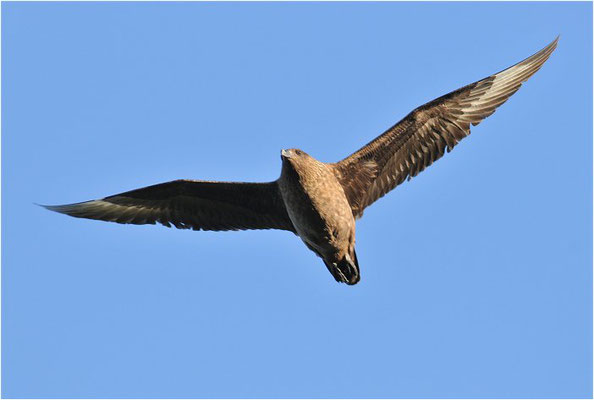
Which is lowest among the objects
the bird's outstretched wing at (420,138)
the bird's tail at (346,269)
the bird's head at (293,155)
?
the bird's tail at (346,269)

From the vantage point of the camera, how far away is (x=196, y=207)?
11695 mm

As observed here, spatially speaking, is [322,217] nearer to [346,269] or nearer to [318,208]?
[318,208]

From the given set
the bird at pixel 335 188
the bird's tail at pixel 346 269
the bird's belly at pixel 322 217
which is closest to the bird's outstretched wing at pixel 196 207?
the bird at pixel 335 188

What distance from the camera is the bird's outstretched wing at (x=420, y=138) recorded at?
11148 millimetres

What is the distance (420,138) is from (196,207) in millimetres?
2624

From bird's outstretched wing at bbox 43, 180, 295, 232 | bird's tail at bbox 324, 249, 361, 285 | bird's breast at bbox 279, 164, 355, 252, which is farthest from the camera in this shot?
bird's outstretched wing at bbox 43, 180, 295, 232

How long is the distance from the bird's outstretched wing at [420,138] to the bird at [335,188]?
0.04 feet

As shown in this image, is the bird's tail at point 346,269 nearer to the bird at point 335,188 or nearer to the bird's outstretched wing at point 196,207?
the bird at point 335,188

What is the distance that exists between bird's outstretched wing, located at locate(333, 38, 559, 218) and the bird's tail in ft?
1.69

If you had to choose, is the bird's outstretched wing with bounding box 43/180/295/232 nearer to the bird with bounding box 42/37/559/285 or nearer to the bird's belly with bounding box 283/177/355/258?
the bird with bounding box 42/37/559/285

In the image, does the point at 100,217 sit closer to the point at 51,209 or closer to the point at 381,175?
the point at 51,209

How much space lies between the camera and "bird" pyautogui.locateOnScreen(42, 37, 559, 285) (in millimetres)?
10602

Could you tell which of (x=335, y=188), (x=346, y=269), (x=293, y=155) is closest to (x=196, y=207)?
(x=293, y=155)

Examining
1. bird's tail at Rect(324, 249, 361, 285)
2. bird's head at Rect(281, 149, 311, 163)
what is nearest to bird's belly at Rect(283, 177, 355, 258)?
bird's tail at Rect(324, 249, 361, 285)
